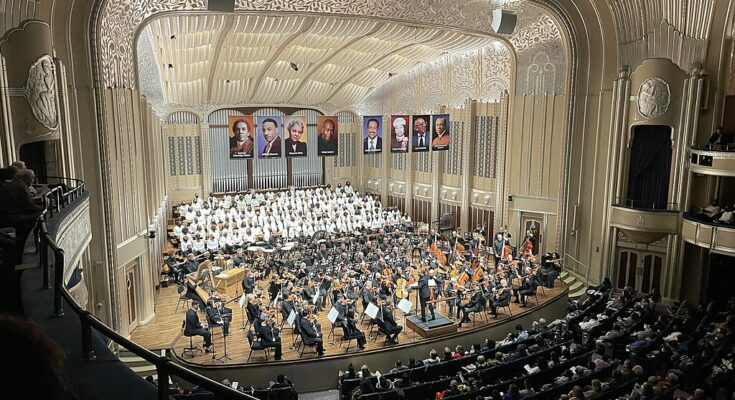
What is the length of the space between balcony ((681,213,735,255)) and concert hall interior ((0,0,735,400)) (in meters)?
0.08

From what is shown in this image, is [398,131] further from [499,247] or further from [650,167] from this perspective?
[650,167]

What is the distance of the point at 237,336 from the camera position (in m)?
12.5

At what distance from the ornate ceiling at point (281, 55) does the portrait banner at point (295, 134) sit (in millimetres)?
3180

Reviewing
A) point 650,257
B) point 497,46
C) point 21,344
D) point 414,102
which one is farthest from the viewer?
point 414,102

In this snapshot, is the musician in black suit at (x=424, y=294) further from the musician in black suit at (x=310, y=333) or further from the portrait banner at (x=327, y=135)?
the portrait banner at (x=327, y=135)

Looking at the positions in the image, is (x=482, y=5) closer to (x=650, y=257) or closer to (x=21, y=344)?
(x=650, y=257)

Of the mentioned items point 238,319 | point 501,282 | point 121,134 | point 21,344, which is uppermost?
point 121,134

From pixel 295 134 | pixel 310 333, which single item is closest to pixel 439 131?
pixel 295 134

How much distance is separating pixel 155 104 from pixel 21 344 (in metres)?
23.1

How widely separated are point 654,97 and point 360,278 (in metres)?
10.00

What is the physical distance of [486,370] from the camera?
960 centimetres

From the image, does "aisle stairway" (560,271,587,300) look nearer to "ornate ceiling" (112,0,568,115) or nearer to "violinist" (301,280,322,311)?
"ornate ceiling" (112,0,568,115)

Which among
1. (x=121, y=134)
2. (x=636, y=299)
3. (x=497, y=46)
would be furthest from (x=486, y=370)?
(x=497, y=46)

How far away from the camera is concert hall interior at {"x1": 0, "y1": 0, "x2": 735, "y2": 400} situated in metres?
8.67
